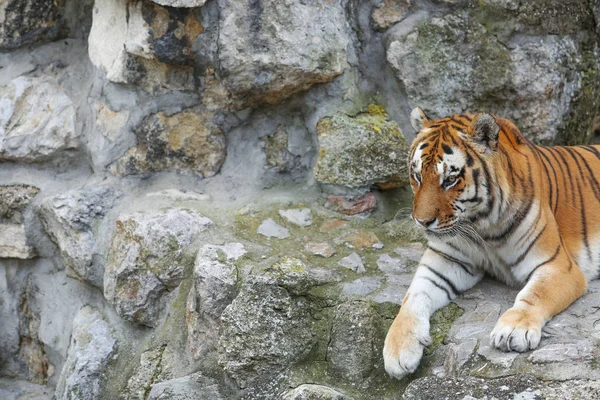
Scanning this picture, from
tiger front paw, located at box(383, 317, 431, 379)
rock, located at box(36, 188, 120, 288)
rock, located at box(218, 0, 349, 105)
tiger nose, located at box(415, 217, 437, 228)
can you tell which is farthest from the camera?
rock, located at box(36, 188, 120, 288)

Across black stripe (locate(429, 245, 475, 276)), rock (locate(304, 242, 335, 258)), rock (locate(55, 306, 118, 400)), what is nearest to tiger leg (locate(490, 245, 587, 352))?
black stripe (locate(429, 245, 475, 276))

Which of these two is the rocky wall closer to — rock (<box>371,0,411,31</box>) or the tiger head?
rock (<box>371,0,411,31</box>)

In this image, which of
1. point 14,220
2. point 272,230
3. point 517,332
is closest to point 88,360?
point 14,220

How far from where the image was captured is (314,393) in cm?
326

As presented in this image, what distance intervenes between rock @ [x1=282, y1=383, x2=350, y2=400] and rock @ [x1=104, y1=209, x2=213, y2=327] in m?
0.89

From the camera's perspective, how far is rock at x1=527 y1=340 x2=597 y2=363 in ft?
9.46

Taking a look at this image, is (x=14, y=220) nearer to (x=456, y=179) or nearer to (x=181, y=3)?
(x=181, y=3)

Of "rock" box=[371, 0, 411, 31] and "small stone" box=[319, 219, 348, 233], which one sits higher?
"rock" box=[371, 0, 411, 31]

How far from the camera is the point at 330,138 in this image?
13.7 ft

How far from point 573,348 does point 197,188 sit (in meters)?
2.07

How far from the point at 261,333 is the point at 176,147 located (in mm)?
1209

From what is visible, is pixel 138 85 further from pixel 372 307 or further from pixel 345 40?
pixel 372 307

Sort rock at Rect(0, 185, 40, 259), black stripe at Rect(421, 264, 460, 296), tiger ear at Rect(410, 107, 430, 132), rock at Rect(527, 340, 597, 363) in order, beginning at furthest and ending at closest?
rock at Rect(0, 185, 40, 259)
tiger ear at Rect(410, 107, 430, 132)
black stripe at Rect(421, 264, 460, 296)
rock at Rect(527, 340, 597, 363)

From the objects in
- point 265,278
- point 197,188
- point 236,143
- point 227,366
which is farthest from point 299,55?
point 227,366
